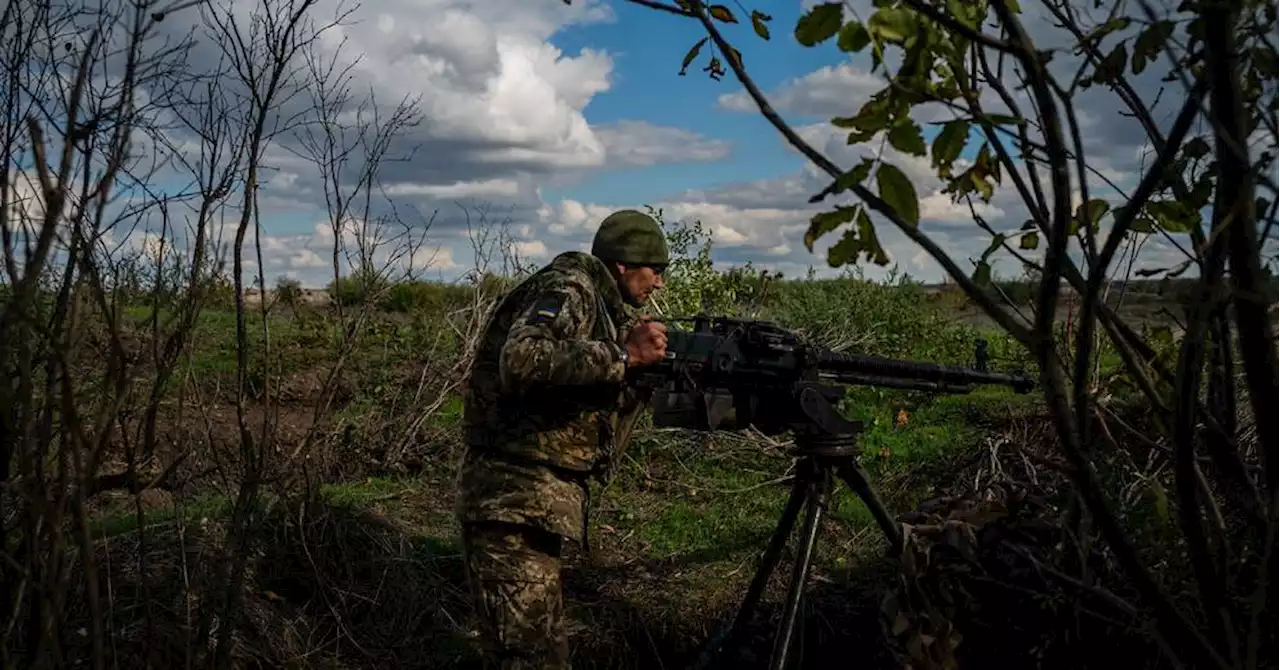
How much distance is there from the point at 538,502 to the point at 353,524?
1716mm

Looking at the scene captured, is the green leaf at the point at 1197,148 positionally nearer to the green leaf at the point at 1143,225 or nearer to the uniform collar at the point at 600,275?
the green leaf at the point at 1143,225

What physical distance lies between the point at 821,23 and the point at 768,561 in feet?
10.00

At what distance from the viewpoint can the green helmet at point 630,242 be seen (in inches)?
166

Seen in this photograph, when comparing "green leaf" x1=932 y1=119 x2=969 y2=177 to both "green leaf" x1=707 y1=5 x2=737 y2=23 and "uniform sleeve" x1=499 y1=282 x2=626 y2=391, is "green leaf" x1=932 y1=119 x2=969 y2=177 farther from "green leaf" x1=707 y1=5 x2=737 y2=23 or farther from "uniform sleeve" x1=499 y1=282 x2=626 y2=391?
"uniform sleeve" x1=499 y1=282 x2=626 y2=391

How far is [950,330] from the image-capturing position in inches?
422

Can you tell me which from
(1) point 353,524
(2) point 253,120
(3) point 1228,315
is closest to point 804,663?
(1) point 353,524

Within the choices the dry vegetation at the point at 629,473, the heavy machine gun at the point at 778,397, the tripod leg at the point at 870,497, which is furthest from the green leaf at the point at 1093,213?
the tripod leg at the point at 870,497

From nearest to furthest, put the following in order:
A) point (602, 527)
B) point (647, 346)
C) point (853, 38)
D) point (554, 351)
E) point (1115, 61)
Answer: point (853, 38)
point (1115, 61)
point (554, 351)
point (647, 346)
point (602, 527)

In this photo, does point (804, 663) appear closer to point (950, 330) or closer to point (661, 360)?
point (661, 360)

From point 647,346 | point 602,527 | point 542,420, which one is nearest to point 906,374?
point 647,346

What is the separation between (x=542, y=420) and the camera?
405 cm

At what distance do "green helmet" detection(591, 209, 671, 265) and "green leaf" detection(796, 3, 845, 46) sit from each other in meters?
2.82

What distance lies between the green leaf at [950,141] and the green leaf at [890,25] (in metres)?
0.13

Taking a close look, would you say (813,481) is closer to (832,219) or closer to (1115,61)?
(1115,61)
